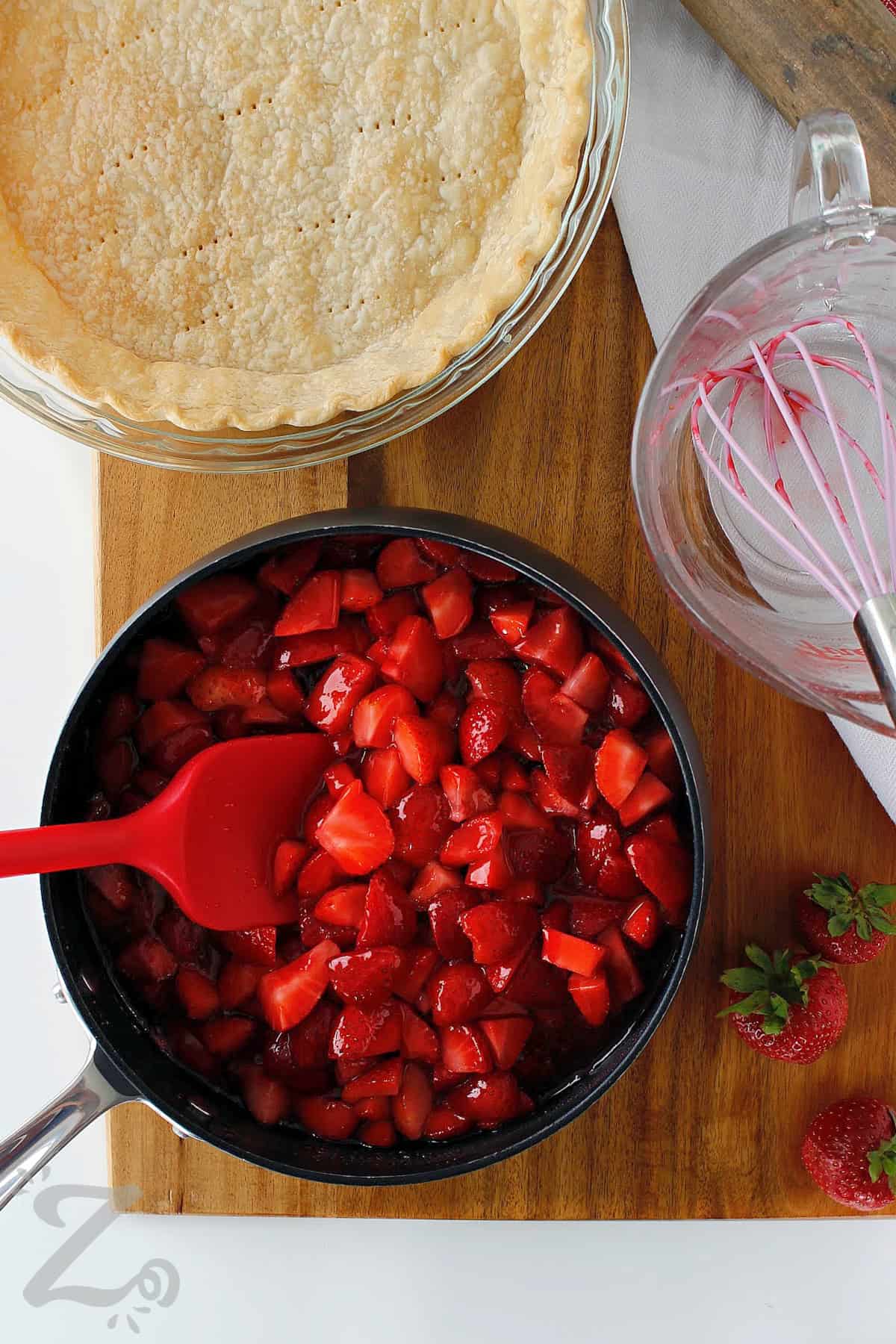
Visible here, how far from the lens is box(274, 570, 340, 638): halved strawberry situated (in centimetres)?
112

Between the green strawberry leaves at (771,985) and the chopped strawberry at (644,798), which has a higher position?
the chopped strawberry at (644,798)

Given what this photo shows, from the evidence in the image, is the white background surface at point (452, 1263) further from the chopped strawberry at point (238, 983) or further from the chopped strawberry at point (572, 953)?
the chopped strawberry at point (572, 953)

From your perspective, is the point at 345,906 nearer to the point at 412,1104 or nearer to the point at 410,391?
the point at 412,1104

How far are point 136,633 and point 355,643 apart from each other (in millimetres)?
224

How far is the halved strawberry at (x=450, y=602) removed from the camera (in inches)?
43.8

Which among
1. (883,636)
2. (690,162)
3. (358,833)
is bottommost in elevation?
(358,833)

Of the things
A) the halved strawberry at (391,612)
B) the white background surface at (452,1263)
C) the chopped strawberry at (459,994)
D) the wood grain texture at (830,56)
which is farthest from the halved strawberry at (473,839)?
the wood grain texture at (830,56)

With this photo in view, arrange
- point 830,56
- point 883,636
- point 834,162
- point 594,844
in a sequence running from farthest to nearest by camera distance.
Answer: point 594,844
point 830,56
point 834,162
point 883,636

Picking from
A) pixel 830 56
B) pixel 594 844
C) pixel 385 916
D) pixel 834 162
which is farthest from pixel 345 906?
pixel 830 56

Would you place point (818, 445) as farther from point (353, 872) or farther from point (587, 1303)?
point (587, 1303)

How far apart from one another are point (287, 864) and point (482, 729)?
25 centimetres

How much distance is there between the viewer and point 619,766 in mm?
1077

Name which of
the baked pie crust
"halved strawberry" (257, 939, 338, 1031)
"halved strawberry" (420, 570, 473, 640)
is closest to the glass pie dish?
the baked pie crust

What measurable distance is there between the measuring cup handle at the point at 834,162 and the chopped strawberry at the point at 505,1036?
795 mm
